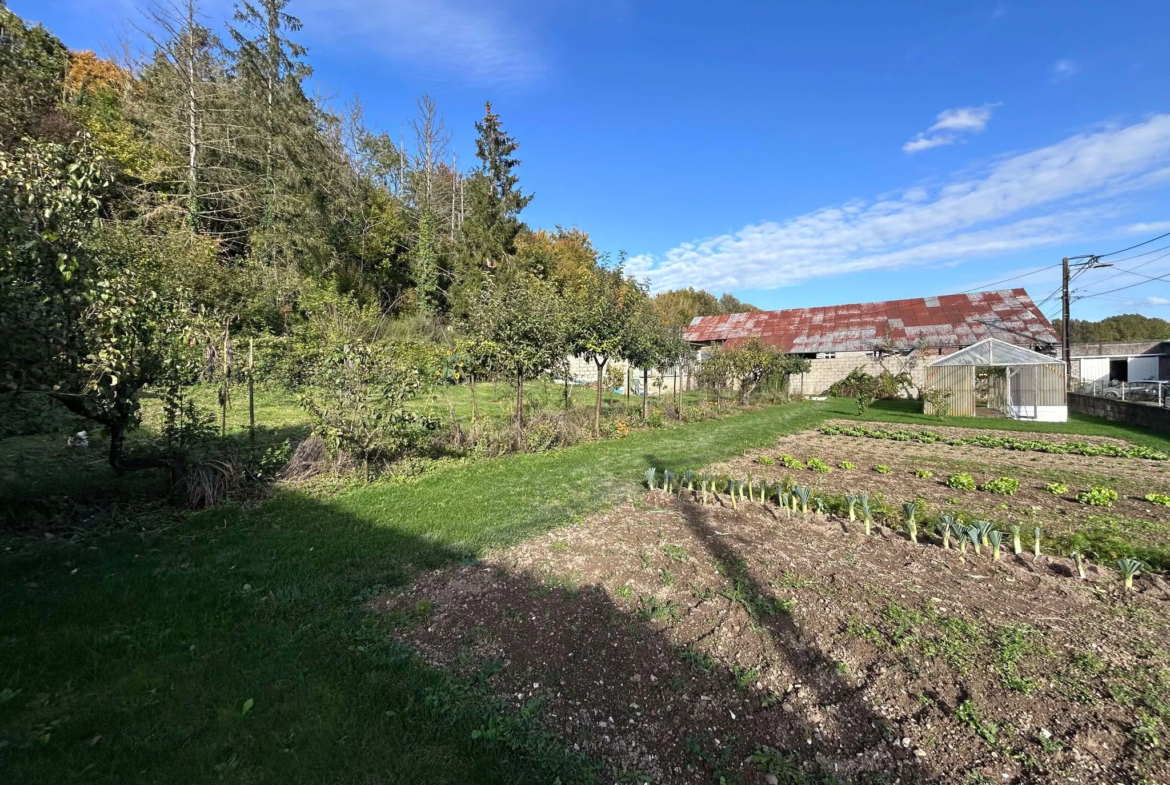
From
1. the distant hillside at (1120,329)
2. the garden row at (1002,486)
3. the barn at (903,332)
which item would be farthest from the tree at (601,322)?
the distant hillside at (1120,329)

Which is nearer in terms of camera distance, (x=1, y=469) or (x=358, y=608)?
(x=358, y=608)

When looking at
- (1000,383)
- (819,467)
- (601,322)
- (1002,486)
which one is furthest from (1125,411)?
(601,322)

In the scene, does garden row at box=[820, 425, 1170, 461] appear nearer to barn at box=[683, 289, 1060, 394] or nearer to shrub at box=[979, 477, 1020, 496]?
shrub at box=[979, 477, 1020, 496]

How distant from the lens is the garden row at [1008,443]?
9.52m

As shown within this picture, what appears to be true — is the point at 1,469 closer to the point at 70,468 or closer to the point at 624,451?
the point at 70,468

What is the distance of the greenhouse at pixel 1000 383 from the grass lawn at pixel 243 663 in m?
18.0

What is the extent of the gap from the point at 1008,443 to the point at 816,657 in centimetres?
1074

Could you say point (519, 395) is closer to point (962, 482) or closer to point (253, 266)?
point (962, 482)

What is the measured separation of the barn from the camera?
25.3 m

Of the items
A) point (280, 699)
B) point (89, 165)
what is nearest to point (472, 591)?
point (280, 699)

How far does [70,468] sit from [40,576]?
10.7 feet

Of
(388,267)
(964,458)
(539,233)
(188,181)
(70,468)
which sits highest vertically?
(539,233)

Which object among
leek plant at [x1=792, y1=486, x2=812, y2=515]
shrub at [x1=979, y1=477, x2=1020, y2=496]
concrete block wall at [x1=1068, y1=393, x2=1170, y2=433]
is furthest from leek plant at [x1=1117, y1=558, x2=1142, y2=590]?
concrete block wall at [x1=1068, y1=393, x2=1170, y2=433]

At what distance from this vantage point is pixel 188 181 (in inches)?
720
